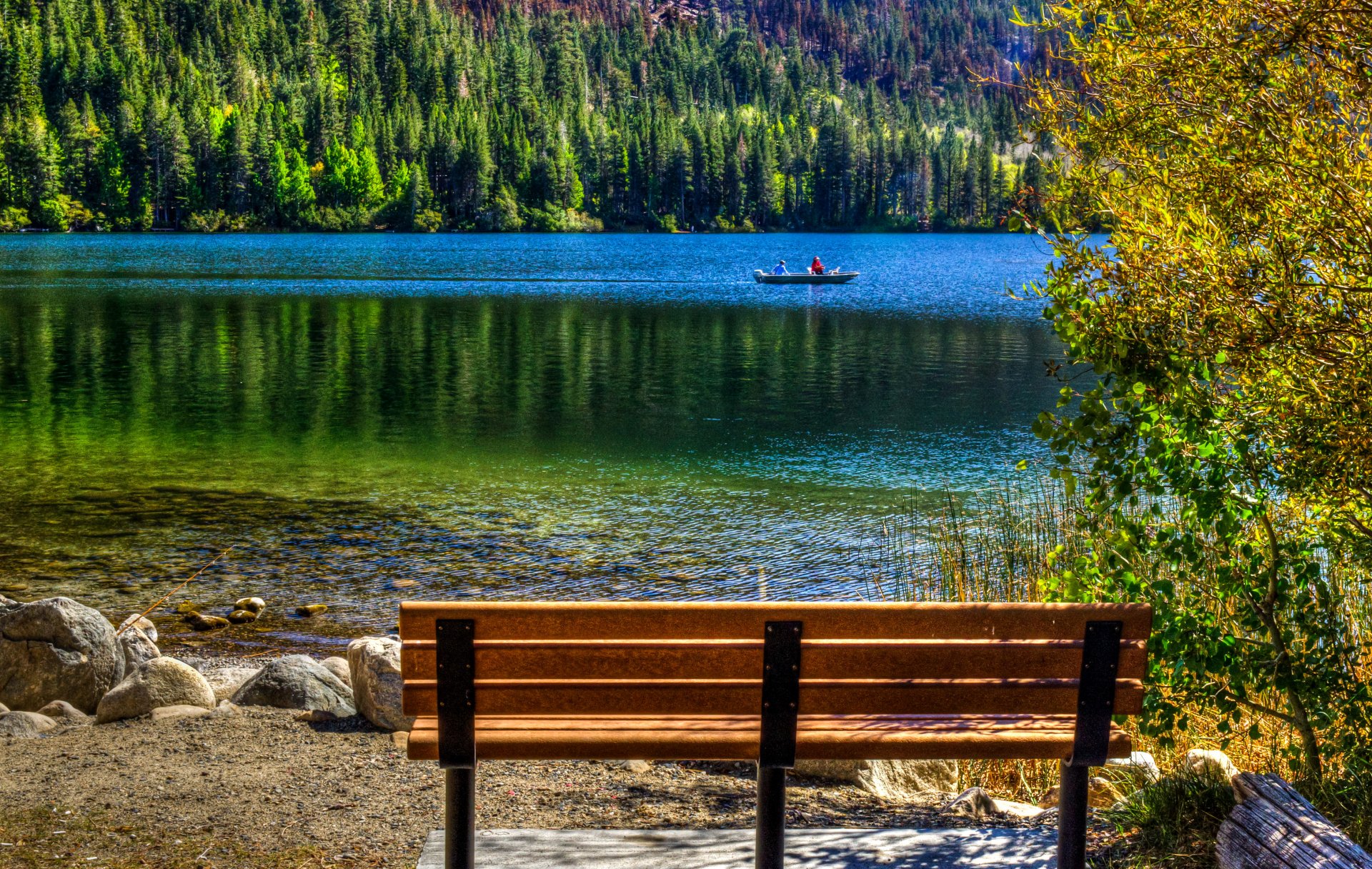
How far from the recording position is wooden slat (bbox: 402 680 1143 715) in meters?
3.69

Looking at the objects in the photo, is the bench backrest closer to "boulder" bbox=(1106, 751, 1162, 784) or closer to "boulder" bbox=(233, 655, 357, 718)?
"boulder" bbox=(1106, 751, 1162, 784)

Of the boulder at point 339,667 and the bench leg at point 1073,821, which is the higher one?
the bench leg at point 1073,821

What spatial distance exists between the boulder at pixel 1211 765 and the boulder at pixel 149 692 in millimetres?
5240

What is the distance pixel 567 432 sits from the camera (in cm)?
2244

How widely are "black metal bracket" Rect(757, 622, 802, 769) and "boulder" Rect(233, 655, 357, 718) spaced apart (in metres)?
4.03

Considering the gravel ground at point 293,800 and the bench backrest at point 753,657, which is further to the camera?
the gravel ground at point 293,800

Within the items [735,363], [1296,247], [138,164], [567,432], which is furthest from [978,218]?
[1296,247]

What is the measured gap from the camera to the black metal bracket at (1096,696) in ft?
12.3

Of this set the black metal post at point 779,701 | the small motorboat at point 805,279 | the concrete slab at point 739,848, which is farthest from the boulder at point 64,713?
the small motorboat at point 805,279

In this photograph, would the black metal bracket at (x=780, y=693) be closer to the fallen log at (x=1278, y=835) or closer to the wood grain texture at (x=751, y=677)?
the wood grain texture at (x=751, y=677)

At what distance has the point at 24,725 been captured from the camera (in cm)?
688

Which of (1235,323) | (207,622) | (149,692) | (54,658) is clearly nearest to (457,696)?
(1235,323)

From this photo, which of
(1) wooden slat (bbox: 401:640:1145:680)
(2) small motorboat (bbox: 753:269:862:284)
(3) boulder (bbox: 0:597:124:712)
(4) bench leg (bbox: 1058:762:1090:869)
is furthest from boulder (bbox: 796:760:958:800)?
(2) small motorboat (bbox: 753:269:862:284)

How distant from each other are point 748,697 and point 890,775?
2.53 metres
